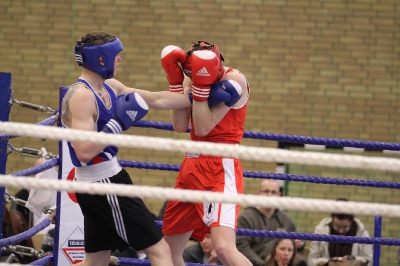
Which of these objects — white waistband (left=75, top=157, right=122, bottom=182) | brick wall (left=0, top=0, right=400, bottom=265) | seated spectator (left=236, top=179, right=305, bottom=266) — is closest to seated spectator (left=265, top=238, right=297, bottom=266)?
seated spectator (left=236, top=179, right=305, bottom=266)

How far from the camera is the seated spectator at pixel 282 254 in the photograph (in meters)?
5.40

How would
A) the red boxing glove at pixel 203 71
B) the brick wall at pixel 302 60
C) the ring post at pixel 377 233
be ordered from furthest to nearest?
the brick wall at pixel 302 60
the ring post at pixel 377 233
the red boxing glove at pixel 203 71

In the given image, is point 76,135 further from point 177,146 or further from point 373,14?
point 373,14

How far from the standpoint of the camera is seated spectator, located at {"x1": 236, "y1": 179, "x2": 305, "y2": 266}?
225 inches

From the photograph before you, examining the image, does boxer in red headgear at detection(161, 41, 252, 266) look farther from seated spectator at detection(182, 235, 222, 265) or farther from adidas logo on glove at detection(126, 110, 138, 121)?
seated spectator at detection(182, 235, 222, 265)

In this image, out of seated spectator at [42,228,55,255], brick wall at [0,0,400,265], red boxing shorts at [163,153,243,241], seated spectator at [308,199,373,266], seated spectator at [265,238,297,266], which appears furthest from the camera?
brick wall at [0,0,400,265]

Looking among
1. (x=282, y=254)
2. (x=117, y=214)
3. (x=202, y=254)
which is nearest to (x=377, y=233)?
(x=282, y=254)

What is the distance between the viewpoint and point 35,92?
28.0 ft

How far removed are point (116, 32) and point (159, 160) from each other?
1.59m

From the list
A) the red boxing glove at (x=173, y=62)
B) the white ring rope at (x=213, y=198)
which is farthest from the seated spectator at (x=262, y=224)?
the white ring rope at (x=213, y=198)

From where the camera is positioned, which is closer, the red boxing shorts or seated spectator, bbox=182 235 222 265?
the red boxing shorts

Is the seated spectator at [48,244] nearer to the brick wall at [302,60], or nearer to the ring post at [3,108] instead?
the ring post at [3,108]

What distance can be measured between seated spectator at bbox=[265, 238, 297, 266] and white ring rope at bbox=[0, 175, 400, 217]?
3.28 metres

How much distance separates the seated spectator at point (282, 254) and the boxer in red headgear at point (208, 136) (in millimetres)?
1666
